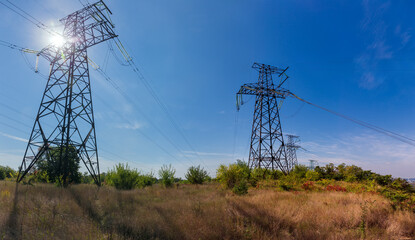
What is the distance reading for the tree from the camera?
11078 mm

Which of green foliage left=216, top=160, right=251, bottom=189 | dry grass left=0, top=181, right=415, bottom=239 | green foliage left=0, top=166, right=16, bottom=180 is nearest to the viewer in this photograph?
dry grass left=0, top=181, right=415, bottom=239

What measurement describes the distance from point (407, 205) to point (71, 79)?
70.0ft

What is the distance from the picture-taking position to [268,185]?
1678cm

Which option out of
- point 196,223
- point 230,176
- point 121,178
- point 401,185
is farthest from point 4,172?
point 401,185

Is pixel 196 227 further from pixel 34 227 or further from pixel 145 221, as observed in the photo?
pixel 34 227

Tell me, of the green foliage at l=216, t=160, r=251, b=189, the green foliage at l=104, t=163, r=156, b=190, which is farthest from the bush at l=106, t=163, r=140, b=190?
the green foliage at l=216, t=160, r=251, b=189

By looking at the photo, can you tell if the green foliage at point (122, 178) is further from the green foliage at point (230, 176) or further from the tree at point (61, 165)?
the green foliage at point (230, 176)

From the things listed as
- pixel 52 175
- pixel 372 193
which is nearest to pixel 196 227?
pixel 372 193

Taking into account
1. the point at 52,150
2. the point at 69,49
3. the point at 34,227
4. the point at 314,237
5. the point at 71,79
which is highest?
the point at 69,49

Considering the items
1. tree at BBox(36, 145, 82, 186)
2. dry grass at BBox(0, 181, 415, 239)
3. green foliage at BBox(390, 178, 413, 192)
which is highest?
tree at BBox(36, 145, 82, 186)

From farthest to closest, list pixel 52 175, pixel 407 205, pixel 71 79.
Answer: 1. pixel 52 175
2. pixel 71 79
3. pixel 407 205

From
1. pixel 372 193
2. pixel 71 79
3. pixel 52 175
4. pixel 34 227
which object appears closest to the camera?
pixel 34 227

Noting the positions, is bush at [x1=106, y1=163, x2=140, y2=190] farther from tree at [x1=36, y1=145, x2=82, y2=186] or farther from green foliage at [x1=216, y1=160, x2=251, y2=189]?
green foliage at [x1=216, y1=160, x2=251, y2=189]

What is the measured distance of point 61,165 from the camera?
458 inches
